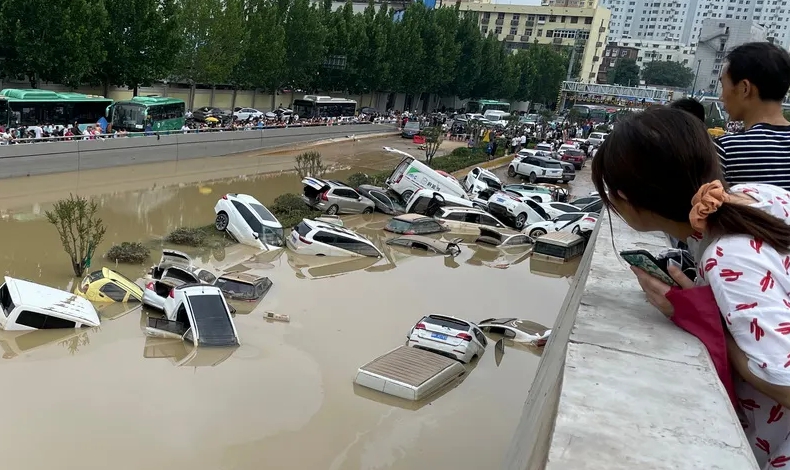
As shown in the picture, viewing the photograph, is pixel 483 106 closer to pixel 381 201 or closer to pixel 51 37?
pixel 51 37

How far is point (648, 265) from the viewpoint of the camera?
2672mm

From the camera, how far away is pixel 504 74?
86188 mm

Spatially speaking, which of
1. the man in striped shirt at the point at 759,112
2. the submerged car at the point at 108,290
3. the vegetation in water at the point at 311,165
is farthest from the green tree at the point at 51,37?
the man in striped shirt at the point at 759,112

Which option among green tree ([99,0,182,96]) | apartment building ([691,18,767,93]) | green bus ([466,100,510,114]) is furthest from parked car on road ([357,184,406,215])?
apartment building ([691,18,767,93])

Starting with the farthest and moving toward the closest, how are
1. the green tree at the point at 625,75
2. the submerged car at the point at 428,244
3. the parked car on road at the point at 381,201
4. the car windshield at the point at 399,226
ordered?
the green tree at the point at 625,75, the parked car on road at the point at 381,201, the car windshield at the point at 399,226, the submerged car at the point at 428,244

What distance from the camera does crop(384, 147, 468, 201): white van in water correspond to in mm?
27188

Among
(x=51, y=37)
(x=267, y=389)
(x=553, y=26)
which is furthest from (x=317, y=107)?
(x=553, y=26)

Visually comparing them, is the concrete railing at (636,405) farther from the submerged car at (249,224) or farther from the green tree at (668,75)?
the green tree at (668,75)

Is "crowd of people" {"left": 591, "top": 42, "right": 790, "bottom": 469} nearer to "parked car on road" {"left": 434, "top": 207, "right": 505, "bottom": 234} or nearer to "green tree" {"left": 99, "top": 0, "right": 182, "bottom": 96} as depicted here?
"parked car on road" {"left": 434, "top": 207, "right": 505, "bottom": 234}

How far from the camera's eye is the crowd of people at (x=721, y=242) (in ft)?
6.25

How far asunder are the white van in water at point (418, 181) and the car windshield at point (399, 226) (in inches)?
167

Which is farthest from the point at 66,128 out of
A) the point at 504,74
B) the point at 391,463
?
the point at 504,74

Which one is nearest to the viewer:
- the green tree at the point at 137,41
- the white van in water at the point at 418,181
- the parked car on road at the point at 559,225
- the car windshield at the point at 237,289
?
the car windshield at the point at 237,289

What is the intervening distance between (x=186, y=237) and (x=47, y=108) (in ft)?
53.4
